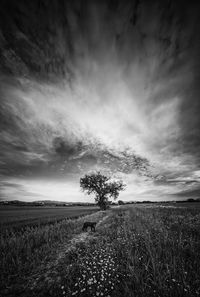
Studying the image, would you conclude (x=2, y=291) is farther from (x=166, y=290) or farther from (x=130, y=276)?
(x=166, y=290)

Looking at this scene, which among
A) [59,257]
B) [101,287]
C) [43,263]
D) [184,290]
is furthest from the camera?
[59,257]

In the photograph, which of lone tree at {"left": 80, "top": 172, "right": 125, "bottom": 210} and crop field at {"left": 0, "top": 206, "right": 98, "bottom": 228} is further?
lone tree at {"left": 80, "top": 172, "right": 125, "bottom": 210}

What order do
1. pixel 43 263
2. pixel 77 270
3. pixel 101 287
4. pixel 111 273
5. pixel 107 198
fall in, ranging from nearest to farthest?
pixel 101 287
pixel 111 273
pixel 77 270
pixel 43 263
pixel 107 198

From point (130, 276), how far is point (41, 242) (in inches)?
289

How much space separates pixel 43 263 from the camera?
546 cm

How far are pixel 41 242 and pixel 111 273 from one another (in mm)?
6469

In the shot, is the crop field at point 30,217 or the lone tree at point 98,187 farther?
the lone tree at point 98,187

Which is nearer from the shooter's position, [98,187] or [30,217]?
[30,217]

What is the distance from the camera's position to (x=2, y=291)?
3771 mm

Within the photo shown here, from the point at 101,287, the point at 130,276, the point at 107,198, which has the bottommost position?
the point at 101,287

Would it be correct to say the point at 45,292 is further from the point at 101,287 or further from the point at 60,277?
the point at 101,287

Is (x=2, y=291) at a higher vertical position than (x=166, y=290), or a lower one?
lower

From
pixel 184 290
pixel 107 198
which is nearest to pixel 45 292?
pixel 184 290

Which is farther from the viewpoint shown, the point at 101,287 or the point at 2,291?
the point at 2,291
